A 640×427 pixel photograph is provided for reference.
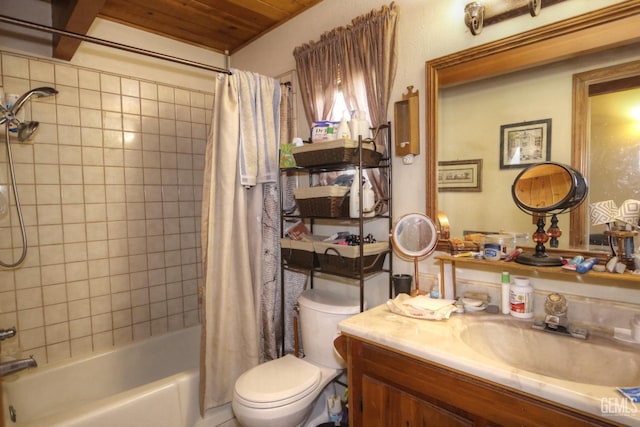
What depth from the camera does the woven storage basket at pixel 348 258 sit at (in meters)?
1.57

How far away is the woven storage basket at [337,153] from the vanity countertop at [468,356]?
69cm

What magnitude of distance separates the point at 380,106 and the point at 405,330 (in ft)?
3.57

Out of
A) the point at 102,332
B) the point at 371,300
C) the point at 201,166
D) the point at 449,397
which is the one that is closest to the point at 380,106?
the point at 371,300

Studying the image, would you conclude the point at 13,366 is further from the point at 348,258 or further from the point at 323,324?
the point at 348,258

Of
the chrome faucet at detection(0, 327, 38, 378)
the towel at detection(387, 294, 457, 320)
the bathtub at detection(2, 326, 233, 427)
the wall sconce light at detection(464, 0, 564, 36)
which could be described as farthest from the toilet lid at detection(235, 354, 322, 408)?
the wall sconce light at detection(464, 0, 564, 36)

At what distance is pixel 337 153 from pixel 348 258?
1.62 ft

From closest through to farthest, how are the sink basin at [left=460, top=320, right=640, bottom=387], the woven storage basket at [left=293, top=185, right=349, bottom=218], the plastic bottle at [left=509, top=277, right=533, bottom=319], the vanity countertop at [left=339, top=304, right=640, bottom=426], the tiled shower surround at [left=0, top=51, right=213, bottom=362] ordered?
the vanity countertop at [left=339, top=304, right=640, bottom=426] < the sink basin at [left=460, top=320, right=640, bottom=387] < the plastic bottle at [left=509, top=277, right=533, bottom=319] < the woven storage basket at [left=293, top=185, right=349, bottom=218] < the tiled shower surround at [left=0, top=51, right=213, bottom=362]

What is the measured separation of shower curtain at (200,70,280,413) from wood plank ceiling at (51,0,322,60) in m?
0.54

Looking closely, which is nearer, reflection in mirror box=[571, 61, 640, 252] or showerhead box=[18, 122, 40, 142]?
reflection in mirror box=[571, 61, 640, 252]

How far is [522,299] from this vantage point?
4.01ft

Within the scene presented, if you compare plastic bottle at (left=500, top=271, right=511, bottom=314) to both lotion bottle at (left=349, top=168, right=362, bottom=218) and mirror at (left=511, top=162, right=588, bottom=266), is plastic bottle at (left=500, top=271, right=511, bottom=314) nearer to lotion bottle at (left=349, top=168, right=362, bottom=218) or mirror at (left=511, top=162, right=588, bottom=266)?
mirror at (left=511, top=162, right=588, bottom=266)

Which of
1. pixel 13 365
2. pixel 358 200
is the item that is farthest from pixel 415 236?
pixel 13 365

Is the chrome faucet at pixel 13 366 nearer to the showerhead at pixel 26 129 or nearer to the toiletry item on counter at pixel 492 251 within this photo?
the showerhead at pixel 26 129

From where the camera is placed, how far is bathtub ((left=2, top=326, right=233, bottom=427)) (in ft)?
4.99
